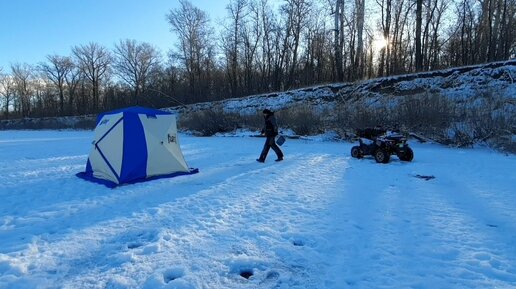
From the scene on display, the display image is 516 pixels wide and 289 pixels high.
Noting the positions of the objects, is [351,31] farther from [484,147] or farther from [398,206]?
[398,206]

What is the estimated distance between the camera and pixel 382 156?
10680mm

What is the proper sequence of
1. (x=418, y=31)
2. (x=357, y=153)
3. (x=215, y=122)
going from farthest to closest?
(x=418, y=31)
(x=215, y=122)
(x=357, y=153)

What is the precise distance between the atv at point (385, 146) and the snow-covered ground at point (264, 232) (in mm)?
1858

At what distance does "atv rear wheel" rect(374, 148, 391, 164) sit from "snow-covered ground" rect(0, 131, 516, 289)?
181 cm

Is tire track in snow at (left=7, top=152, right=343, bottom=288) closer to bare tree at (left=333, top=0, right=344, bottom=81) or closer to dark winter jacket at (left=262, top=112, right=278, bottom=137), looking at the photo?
dark winter jacket at (left=262, top=112, right=278, bottom=137)

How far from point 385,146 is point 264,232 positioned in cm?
693

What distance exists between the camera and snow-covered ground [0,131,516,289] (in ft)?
11.8

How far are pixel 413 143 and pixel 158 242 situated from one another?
543 inches

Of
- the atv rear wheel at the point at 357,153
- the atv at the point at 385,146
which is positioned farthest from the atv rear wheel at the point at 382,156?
the atv rear wheel at the point at 357,153

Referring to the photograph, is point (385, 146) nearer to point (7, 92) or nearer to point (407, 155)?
point (407, 155)

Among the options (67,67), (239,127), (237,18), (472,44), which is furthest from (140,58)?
(472,44)

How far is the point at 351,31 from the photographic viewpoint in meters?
37.2

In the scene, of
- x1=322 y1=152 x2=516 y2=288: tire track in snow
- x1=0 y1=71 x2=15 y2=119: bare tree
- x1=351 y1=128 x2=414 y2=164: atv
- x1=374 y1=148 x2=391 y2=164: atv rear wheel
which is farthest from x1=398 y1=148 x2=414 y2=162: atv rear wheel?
x1=0 y1=71 x2=15 y2=119: bare tree

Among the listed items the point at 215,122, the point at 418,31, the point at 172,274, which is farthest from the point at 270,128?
the point at 418,31
